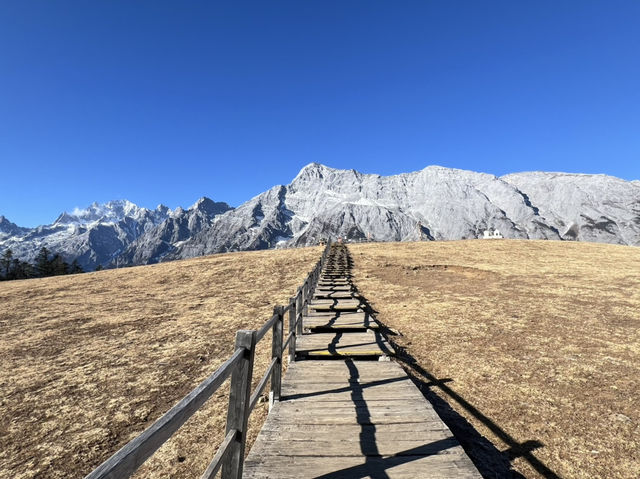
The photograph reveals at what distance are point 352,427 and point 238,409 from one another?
215cm

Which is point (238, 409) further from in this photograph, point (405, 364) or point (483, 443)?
point (405, 364)

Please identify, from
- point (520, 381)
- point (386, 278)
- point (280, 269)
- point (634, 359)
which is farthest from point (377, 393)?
point (280, 269)

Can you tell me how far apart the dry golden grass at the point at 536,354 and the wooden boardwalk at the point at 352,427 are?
1426mm

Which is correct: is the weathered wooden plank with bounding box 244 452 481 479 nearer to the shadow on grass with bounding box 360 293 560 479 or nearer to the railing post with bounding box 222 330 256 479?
the railing post with bounding box 222 330 256 479

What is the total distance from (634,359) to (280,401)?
1011 cm

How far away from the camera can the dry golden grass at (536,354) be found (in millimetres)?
5402

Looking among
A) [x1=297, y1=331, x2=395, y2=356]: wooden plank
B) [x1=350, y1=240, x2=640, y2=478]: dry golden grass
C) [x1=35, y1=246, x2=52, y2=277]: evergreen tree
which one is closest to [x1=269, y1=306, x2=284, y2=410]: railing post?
[x1=297, y1=331, x2=395, y2=356]: wooden plank

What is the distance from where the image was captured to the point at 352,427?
15.3 ft

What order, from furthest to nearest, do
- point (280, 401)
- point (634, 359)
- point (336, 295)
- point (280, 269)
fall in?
1. point (280, 269)
2. point (336, 295)
3. point (634, 359)
4. point (280, 401)

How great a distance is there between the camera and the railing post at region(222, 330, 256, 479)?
323cm

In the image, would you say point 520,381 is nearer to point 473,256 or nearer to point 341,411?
point 341,411

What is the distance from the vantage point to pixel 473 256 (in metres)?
32.0

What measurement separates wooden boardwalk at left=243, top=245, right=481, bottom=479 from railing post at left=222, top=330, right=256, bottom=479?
0.55 metres

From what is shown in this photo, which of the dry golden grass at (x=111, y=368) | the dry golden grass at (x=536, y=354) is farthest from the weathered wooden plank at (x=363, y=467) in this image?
the dry golden grass at (x=111, y=368)
